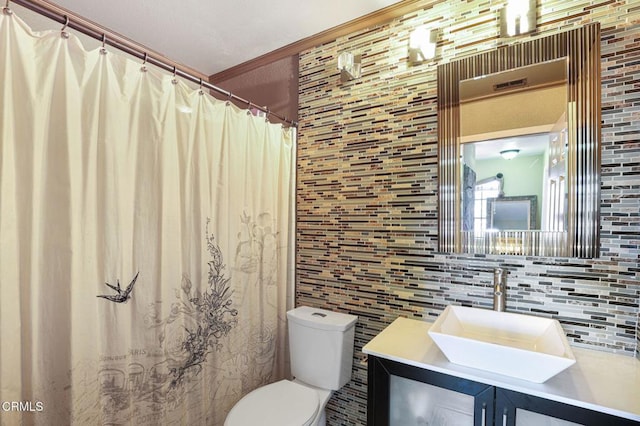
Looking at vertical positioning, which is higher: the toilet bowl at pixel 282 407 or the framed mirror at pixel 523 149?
the framed mirror at pixel 523 149

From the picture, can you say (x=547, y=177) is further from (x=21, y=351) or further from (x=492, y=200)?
(x=21, y=351)

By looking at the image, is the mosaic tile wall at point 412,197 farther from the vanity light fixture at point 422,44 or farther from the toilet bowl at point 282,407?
the toilet bowl at point 282,407

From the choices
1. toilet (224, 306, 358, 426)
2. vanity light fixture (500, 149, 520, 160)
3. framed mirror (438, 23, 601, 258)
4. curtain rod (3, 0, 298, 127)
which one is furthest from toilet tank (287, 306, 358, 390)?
curtain rod (3, 0, 298, 127)

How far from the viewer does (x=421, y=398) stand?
1.16 meters

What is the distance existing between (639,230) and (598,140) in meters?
0.39

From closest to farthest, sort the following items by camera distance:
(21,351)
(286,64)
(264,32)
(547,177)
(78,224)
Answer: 1. (21,351)
2. (78,224)
3. (547,177)
4. (264,32)
5. (286,64)

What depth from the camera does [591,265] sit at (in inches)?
47.9

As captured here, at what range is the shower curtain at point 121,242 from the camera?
1038mm

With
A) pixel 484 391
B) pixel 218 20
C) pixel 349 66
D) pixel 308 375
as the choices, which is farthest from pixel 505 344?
pixel 218 20

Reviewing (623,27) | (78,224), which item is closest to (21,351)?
(78,224)

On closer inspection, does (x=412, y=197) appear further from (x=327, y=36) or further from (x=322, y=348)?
(x=327, y=36)

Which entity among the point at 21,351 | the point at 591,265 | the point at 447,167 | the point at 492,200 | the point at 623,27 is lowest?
the point at 21,351

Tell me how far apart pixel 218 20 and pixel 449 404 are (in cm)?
229

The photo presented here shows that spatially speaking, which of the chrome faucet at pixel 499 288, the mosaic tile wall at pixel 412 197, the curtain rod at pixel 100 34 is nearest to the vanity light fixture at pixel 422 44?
the mosaic tile wall at pixel 412 197
